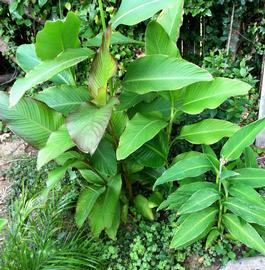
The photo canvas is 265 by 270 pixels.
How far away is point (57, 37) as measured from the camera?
6.60ft

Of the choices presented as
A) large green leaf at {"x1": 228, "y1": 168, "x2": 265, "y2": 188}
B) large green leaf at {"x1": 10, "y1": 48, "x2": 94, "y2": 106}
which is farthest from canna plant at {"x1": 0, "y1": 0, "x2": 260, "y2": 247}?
large green leaf at {"x1": 228, "y1": 168, "x2": 265, "y2": 188}

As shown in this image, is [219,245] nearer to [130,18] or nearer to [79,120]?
[79,120]

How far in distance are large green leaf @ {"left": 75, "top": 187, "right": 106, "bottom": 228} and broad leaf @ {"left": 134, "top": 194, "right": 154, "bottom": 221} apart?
283 mm

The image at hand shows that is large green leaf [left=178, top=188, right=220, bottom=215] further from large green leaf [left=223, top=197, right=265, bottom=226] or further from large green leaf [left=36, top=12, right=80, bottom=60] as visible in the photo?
large green leaf [left=36, top=12, right=80, bottom=60]

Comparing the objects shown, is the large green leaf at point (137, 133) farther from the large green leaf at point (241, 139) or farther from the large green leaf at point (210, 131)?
the large green leaf at point (241, 139)

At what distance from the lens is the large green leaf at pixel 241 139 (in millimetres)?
2061

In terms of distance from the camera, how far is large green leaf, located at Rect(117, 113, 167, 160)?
2.10m

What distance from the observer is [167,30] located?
2.29 metres

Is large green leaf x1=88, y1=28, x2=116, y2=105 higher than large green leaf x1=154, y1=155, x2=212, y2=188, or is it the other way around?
large green leaf x1=88, y1=28, x2=116, y2=105

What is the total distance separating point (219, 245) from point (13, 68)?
3352 millimetres

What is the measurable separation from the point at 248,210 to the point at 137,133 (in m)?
0.74

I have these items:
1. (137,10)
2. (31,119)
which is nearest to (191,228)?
(31,119)

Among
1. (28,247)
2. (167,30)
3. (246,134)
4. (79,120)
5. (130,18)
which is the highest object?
(130,18)

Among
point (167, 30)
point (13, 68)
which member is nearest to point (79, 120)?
point (167, 30)
